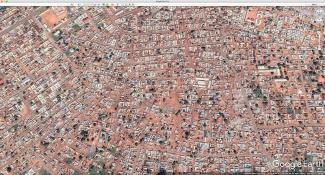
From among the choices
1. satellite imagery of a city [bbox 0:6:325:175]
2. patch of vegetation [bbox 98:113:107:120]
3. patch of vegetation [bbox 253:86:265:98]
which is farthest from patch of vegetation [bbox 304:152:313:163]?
patch of vegetation [bbox 98:113:107:120]

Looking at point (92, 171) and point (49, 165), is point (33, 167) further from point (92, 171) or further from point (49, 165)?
point (92, 171)

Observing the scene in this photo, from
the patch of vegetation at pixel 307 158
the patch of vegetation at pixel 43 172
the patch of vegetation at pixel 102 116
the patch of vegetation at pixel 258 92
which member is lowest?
the patch of vegetation at pixel 307 158

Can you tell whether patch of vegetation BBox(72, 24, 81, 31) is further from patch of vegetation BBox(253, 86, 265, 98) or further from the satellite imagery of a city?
patch of vegetation BBox(253, 86, 265, 98)

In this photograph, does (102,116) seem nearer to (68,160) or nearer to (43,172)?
(68,160)

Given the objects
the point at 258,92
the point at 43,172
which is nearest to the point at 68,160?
the point at 43,172

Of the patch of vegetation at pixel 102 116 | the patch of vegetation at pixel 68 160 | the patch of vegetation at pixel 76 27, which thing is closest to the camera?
the patch of vegetation at pixel 68 160

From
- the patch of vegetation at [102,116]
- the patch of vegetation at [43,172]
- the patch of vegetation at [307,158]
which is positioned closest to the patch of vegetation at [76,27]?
the patch of vegetation at [102,116]

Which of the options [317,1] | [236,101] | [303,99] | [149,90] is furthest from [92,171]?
[317,1]

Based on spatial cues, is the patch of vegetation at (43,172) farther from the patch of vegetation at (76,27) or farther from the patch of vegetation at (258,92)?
the patch of vegetation at (258,92)

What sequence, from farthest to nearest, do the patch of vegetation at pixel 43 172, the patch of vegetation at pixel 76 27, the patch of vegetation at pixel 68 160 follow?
the patch of vegetation at pixel 76 27 < the patch of vegetation at pixel 68 160 < the patch of vegetation at pixel 43 172
